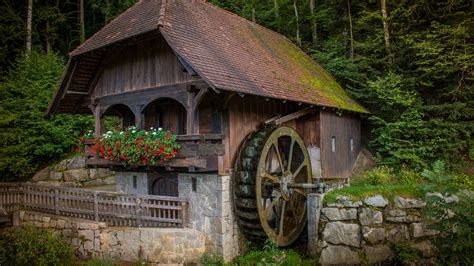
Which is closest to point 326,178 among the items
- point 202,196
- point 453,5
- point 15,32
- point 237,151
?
point 237,151

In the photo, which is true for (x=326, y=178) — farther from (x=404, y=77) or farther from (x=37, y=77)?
(x=37, y=77)

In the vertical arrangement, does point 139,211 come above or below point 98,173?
below

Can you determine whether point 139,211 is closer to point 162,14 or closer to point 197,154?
point 197,154

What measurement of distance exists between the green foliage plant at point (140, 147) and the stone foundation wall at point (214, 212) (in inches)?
43.8

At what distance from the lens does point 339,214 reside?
7930 mm

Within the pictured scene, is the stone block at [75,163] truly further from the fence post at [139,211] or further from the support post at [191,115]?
the support post at [191,115]

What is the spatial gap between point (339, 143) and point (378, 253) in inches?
210

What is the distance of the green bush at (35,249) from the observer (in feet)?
26.7

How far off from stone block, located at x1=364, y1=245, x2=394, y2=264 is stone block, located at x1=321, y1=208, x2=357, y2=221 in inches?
30.2

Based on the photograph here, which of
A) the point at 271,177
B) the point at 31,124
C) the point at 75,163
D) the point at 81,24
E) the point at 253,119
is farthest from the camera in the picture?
the point at 81,24

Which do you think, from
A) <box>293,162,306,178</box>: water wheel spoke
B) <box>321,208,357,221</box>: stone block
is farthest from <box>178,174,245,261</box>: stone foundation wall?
<box>293,162,306,178</box>: water wheel spoke

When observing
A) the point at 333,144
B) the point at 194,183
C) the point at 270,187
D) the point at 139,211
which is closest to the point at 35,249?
the point at 139,211

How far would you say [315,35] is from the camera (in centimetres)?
1838

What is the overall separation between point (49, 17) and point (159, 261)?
55.9ft
